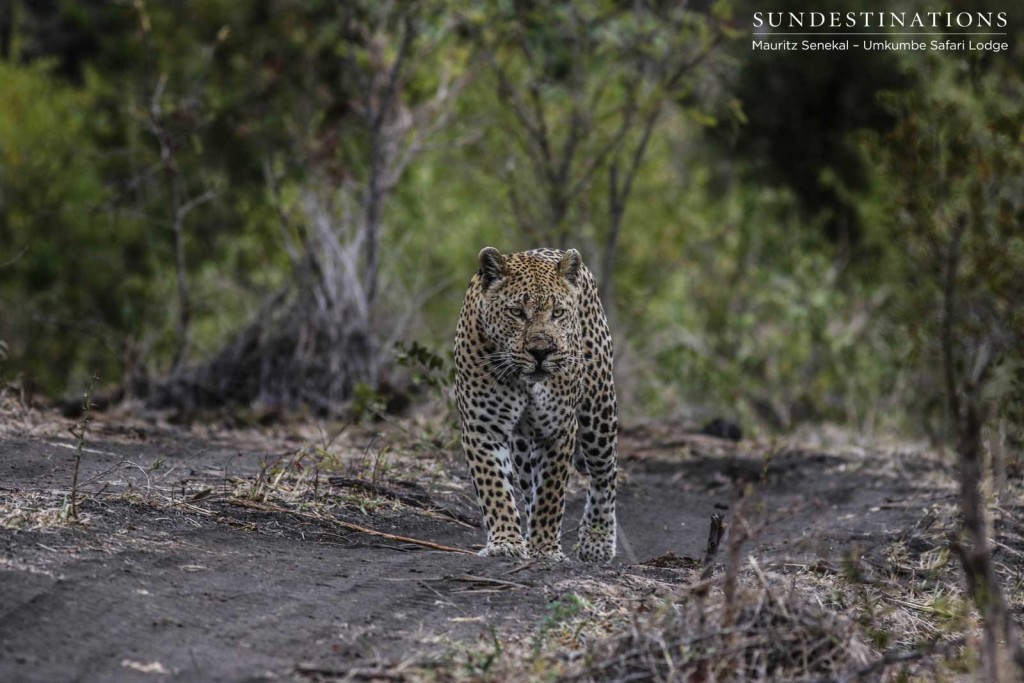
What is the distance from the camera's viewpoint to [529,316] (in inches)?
307

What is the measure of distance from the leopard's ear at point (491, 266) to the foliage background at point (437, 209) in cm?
385

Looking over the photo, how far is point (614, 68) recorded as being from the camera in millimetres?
14219

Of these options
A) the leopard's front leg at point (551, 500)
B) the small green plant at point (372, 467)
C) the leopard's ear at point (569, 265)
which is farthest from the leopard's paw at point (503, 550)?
the leopard's ear at point (569, 265)

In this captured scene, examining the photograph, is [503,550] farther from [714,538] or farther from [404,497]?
[714,538]

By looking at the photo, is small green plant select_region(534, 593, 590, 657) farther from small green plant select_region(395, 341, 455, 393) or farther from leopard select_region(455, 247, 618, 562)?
small green plant select_region(395, 341, 455, 393)

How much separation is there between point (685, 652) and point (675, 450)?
23.2 ft

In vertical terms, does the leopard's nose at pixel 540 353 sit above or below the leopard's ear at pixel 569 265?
below

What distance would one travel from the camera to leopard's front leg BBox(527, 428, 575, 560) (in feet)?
26.6

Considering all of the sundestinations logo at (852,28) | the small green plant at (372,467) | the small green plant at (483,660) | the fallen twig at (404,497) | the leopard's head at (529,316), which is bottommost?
the small green plant at (483,660)

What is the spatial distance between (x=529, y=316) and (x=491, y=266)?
0.47 meters

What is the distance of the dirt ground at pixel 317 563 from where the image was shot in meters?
→ 5.55

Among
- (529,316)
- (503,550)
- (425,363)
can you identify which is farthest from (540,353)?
(425,363)

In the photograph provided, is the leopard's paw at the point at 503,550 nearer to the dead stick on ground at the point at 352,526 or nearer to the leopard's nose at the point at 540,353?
the dead stick on ground at the point at 352,526

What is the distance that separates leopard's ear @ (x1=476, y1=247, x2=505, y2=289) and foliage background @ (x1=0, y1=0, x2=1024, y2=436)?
3.85 m
